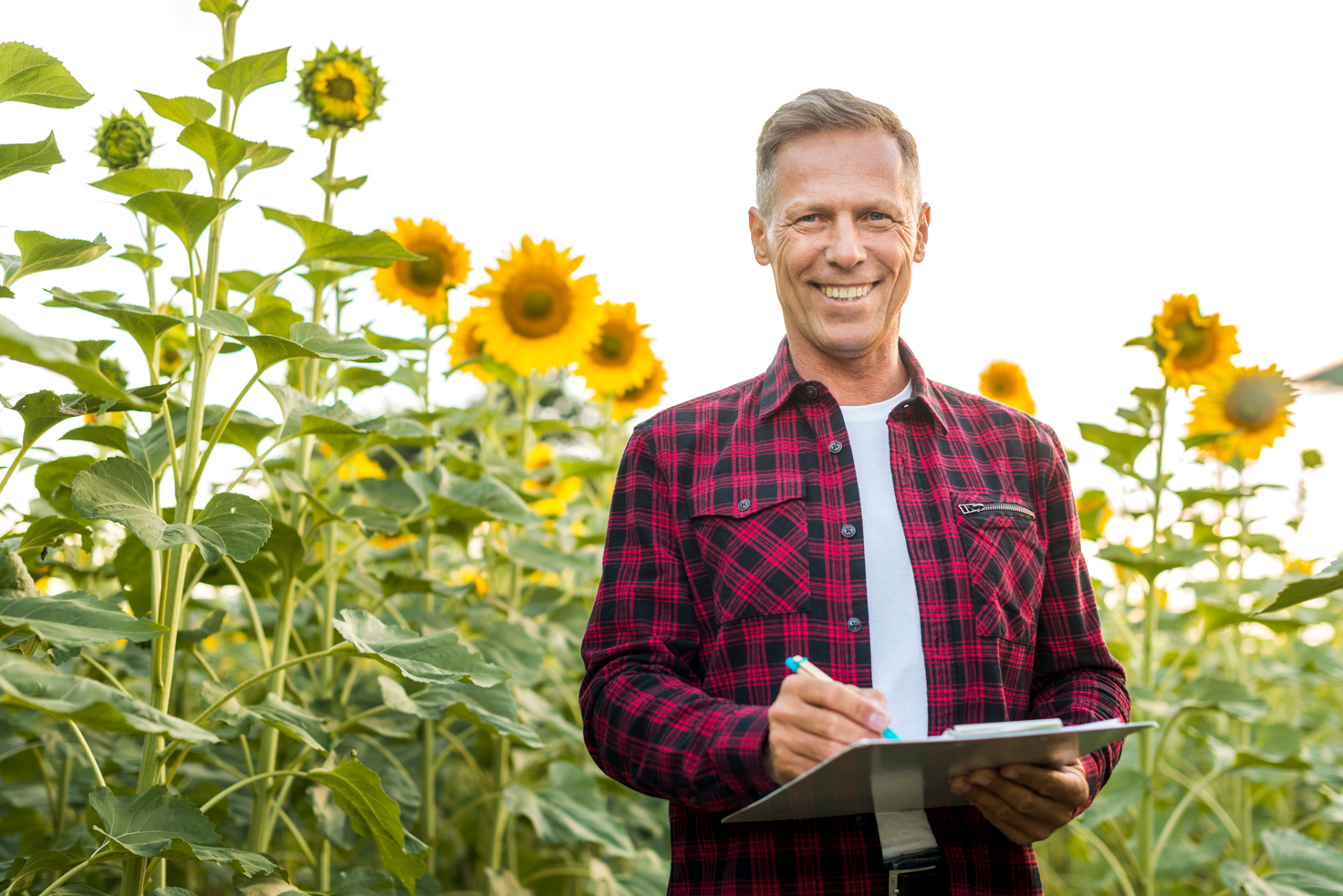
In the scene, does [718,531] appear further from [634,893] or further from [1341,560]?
[634,893]

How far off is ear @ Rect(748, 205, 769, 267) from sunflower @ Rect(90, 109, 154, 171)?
40.7 inches

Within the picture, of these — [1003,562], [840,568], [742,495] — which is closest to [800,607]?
[840,568]

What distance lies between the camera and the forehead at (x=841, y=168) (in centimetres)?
134

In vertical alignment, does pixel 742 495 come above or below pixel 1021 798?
above

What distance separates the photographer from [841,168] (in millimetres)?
1343

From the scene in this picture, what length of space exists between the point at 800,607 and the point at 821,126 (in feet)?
2.19

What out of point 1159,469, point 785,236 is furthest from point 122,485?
point 1159,469

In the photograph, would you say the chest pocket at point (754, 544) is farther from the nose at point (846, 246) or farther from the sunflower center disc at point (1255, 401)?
the sunflower center disc at point (1255, 401)

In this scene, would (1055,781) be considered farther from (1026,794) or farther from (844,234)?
(844,234)

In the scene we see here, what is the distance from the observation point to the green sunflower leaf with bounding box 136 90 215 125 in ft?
4.30

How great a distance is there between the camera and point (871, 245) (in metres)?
1.35

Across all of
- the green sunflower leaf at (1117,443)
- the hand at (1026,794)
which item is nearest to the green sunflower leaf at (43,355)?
the hand at (1026,794)

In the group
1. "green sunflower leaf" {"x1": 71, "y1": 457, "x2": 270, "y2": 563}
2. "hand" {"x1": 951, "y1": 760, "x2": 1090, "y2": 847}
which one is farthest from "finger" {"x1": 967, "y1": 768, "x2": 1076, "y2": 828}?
"green sunflower leaf" {"x1": 71, "y1": 457, "x2": 270, "y2": 563}

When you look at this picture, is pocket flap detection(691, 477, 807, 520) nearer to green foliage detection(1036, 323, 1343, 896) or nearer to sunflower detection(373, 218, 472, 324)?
green foliage detection(1036, 323, 1343, 896)
